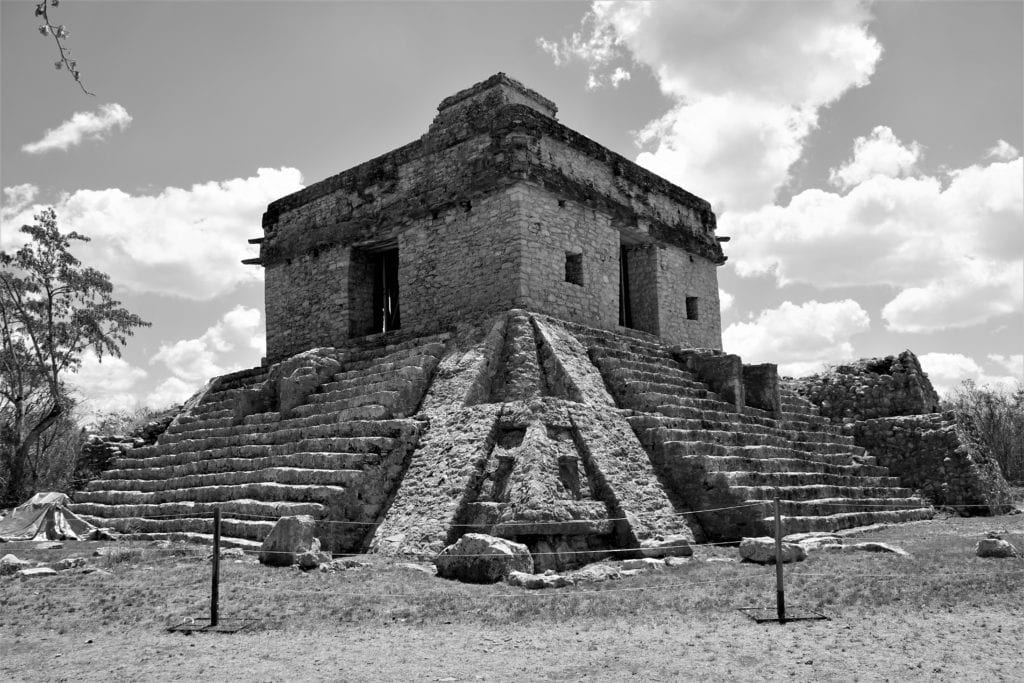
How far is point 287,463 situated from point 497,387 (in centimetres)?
304

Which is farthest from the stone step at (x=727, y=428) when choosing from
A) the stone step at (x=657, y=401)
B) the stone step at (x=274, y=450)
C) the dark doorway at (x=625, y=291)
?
the dark doorway at (x=625, y=291)

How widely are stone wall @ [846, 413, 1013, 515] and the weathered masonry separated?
388 centimetres

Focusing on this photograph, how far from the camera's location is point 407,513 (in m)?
9.50

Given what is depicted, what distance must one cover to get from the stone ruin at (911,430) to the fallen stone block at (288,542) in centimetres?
1006

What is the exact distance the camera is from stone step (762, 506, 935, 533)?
31.5 feet

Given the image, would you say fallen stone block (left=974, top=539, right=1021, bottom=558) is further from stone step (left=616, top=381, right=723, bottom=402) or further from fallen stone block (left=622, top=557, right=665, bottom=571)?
stone step (left=616, top=381, right=723, bottom=402)

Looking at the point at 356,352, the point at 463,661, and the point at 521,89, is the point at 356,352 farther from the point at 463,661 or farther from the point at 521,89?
the point at 463,661

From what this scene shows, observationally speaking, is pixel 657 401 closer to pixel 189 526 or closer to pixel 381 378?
pixel 381 378

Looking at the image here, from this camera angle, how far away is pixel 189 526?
10.5m

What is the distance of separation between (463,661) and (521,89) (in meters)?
12.9

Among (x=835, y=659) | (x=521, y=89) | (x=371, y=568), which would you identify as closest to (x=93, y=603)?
(x=371, y=568)

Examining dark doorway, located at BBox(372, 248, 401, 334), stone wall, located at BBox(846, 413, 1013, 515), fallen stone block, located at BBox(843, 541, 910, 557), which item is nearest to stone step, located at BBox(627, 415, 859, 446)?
stone wall, located at BBox(846, 413, 1013, 515)

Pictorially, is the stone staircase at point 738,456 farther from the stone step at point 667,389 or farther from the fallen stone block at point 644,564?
the fallen stone block at point 644,564

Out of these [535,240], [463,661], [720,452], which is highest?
[535,240]
